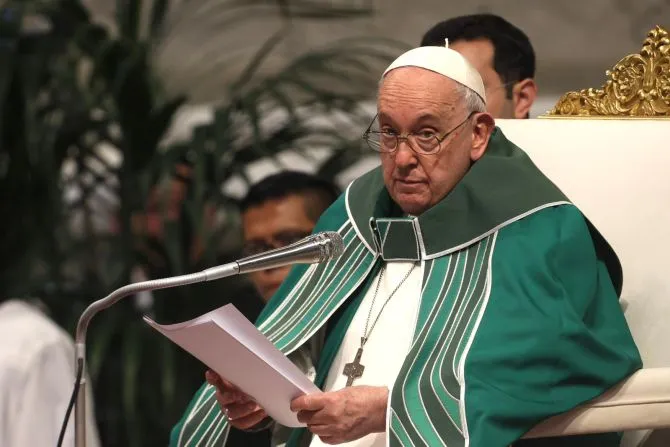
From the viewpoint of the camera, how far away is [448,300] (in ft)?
9.04

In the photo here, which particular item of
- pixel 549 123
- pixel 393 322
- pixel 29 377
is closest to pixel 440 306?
pixel 393 322

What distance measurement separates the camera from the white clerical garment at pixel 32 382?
3178mm

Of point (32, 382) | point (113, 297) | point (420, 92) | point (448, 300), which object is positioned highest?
point (420, 92)

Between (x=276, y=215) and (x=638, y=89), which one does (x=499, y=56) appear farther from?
(x=276, y=215)

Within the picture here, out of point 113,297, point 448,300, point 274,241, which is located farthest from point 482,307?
point 274,241

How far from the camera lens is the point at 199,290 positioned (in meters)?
4.63

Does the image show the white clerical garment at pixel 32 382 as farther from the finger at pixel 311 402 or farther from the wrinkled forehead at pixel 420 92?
the wrinkled forehead at pixel 420 92

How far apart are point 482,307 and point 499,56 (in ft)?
3.85

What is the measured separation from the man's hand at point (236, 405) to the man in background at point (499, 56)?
1.23 meters

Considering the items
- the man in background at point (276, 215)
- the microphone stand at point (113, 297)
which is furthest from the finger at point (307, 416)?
the man in background at point (276, 215)

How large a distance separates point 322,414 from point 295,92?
3.02 m

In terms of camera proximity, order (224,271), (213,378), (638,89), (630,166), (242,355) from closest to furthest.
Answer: (224,271) → (242,355) → (213,378) → (630,166) → (638,89)

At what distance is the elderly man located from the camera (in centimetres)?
255

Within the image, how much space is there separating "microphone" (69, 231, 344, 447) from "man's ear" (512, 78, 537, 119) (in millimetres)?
1426
